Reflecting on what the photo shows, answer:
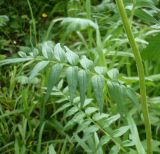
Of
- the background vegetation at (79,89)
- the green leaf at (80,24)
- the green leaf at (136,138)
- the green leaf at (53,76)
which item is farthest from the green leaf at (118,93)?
the green leaf at (80,24)

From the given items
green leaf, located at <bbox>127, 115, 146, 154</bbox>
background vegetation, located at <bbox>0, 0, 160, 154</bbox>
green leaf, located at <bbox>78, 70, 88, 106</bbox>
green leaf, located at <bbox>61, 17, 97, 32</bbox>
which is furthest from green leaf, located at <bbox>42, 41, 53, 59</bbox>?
green leaf, located at <bbox>61, 17, 97, 32</bbox>

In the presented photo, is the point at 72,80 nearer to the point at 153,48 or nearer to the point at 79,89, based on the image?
the point at 79,89

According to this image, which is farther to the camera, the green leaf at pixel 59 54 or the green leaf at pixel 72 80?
the green leaf at pixel 59 54

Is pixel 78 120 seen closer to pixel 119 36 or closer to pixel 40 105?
pixel 40 105

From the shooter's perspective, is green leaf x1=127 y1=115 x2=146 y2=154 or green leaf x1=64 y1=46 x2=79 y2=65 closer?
green leaf x1=64 y1=46 x2=79 y2=65

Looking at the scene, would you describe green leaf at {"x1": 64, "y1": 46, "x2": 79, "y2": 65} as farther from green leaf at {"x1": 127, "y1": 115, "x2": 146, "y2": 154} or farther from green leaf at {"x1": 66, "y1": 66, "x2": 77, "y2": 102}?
green leaf at {"x1": 127, "y1": 115, "x2": 146, "y2": 154}

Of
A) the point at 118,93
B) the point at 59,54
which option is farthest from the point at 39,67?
the point at 118,93

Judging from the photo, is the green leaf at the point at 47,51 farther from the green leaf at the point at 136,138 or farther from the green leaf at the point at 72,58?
the green leaf at the point at 136,138

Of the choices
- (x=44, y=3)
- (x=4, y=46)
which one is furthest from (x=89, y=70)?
(x=44, y=3)
